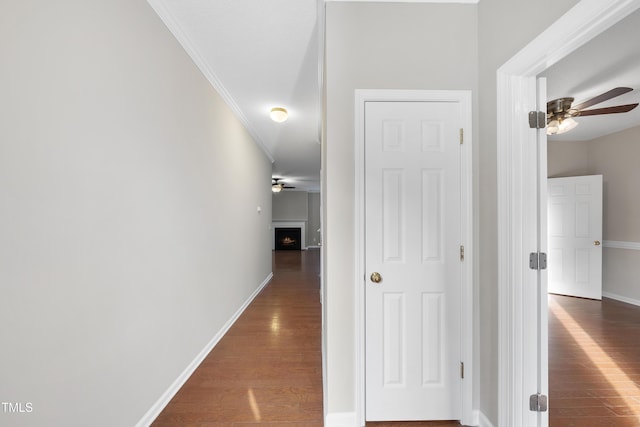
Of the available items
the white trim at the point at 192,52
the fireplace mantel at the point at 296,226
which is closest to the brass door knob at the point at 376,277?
the white trim at the point at 192,52

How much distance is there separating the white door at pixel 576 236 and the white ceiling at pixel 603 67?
51.2 inches

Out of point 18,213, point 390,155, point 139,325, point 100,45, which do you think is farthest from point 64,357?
point 390,155

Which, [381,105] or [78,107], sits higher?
[381,105]

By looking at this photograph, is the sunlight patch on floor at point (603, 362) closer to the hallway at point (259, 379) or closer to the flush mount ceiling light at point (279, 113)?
the hallway at point (259, 379)

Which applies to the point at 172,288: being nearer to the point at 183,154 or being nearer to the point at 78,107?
the point at 183,154

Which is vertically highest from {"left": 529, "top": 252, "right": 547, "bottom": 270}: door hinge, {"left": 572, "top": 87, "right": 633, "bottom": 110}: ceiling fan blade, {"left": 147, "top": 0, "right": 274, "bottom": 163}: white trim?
{"left": 147, "top": 0, "right": 274, "bottom": 163}: white trim

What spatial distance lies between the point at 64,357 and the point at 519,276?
219cm

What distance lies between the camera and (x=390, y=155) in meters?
1.68

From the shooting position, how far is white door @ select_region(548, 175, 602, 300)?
4043mm

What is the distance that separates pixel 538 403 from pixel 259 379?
6.09 ft

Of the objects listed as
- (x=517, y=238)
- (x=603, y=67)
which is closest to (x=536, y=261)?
(x=517, y=238)

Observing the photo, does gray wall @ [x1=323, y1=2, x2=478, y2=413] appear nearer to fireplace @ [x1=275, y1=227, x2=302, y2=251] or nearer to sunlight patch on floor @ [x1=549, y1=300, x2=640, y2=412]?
sunlight patch on floor @ [x1=549, y1=300, x2=640, y2=412]

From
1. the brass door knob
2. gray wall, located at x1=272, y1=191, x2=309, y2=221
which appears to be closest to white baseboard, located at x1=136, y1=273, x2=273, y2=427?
the brass door knob

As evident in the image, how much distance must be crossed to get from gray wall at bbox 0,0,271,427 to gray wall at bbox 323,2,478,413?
3.85 ft
